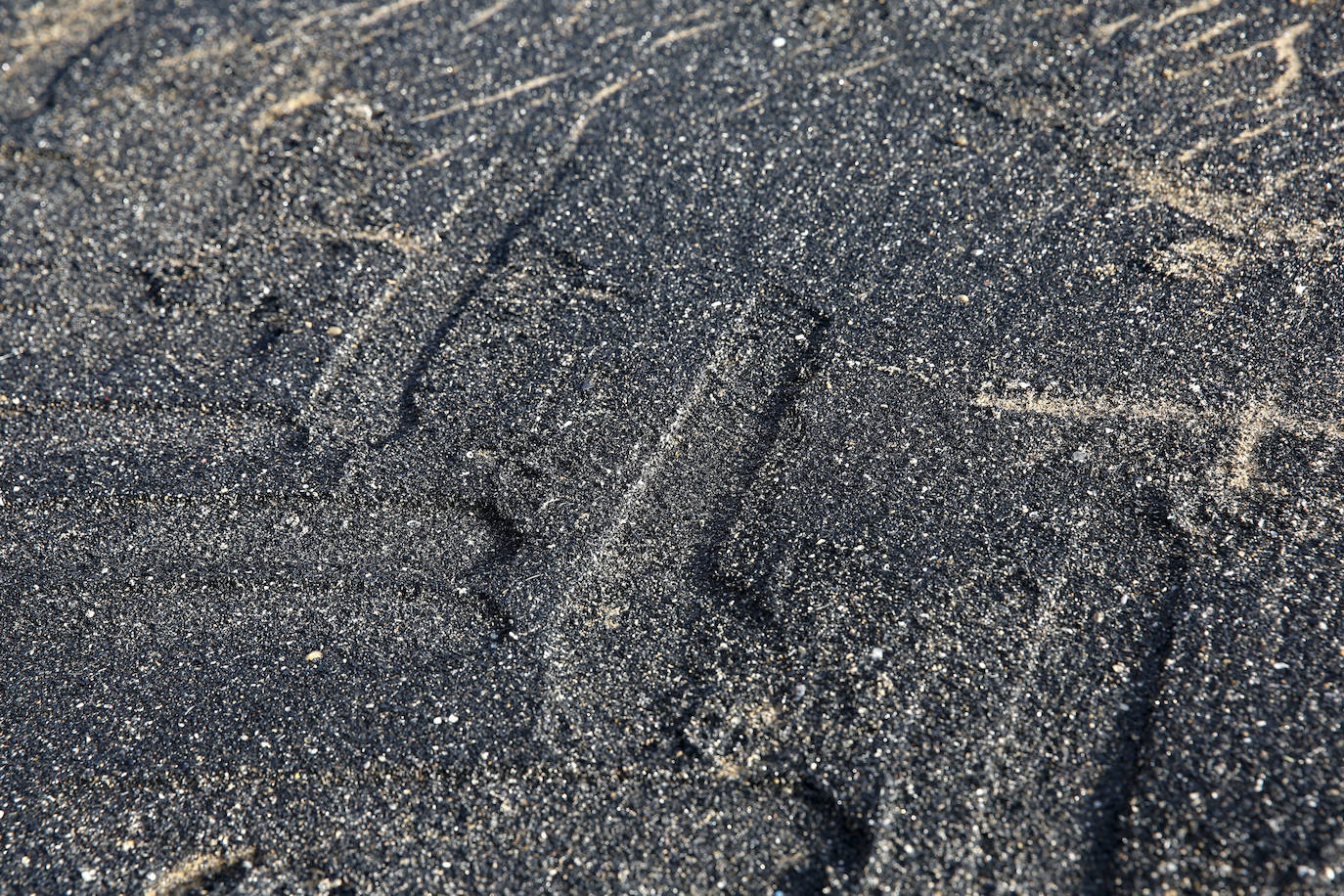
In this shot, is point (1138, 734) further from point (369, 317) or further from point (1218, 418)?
point (369, 317)

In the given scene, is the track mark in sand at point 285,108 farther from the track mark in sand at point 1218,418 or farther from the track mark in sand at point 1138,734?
the track mark in sand at point 1138,734

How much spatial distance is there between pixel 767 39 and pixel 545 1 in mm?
919

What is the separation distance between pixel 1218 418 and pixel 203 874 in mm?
2642

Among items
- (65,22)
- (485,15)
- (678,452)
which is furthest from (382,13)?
(678,452)

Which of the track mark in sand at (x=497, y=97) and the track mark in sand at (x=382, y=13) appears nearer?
the track mark in sand at (x=497, y=97)

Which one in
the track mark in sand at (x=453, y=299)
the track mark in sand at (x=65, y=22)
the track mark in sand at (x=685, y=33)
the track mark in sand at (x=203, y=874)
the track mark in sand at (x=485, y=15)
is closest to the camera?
the track mark in sand at (x=203, y=874)

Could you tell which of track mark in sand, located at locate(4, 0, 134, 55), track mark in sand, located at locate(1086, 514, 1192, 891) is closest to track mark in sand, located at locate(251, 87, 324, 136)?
track mark in sand, located at locate(4, 0, 134, 55)

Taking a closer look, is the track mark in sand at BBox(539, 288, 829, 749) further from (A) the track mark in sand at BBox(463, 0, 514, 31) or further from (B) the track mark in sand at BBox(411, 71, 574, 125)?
(A) the track mark in sand at BBox(463, 0, 514, 31)

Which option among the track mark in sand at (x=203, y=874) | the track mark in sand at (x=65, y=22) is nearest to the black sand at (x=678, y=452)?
the track mark in sand at (x=203, y=874)

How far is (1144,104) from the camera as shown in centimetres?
348

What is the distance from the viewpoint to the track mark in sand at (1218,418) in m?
2.62

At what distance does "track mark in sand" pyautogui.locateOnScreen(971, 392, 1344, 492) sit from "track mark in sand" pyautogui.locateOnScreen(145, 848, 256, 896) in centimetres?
208

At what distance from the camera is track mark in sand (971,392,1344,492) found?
2.62 metres

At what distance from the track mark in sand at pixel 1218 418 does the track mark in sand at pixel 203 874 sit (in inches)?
82.0
